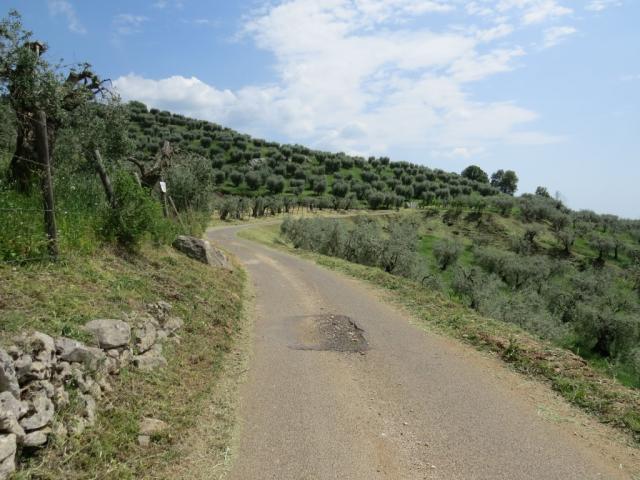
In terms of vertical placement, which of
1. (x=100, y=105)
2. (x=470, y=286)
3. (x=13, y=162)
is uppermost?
(x=100, y=105)

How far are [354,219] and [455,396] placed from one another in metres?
71.6

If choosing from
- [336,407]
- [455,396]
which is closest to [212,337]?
[336,407]

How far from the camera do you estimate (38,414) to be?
446cm

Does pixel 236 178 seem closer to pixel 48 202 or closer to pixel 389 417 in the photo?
pixel 48 202

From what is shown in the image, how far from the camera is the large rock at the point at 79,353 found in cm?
532

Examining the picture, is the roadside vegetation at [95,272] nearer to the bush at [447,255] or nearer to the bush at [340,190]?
the bush at [447,255]

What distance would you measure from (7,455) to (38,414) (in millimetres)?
539

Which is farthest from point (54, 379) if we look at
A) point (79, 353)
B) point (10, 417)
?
point (10, 417)

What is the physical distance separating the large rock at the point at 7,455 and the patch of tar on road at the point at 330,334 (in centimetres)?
614

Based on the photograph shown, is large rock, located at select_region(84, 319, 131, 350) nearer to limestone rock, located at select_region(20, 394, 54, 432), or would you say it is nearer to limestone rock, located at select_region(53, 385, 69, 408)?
limestone rock, located at select_region(53, 385, 69, 408)

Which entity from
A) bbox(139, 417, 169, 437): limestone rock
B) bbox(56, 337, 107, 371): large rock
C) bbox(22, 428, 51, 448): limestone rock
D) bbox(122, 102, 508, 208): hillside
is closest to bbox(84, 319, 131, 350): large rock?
bbox(56, 337, 107, 371): large rock

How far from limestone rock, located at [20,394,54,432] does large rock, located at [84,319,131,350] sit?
1488 millimetres

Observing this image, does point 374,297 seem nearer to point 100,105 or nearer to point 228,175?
point 100,105

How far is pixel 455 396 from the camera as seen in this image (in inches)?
288
